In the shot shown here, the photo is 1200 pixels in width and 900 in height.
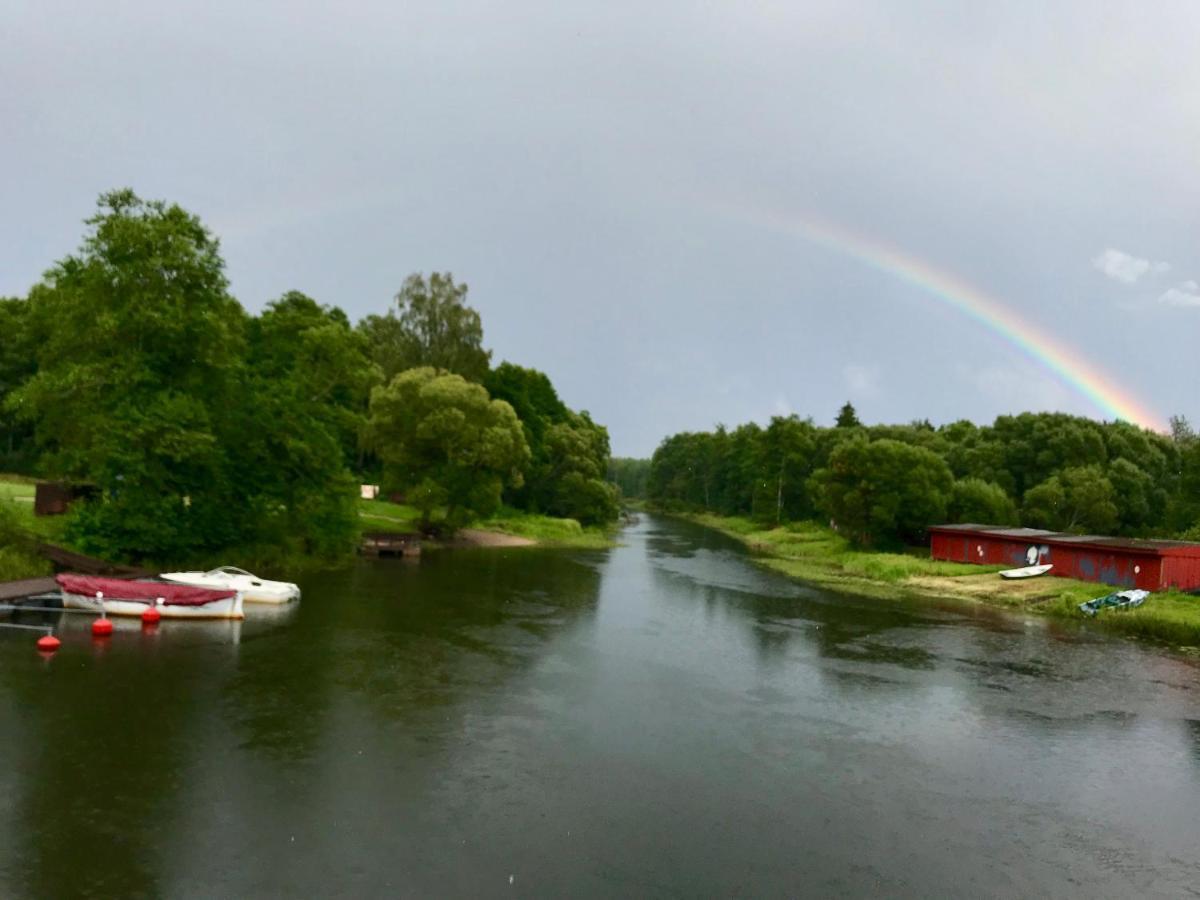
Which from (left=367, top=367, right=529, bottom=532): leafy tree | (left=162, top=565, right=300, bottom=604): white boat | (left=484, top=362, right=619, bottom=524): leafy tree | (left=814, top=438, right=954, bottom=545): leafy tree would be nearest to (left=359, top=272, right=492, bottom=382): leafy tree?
(left=484, top=362, right=619, bottom=524): leafy tree

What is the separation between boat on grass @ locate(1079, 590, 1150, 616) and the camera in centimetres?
4691

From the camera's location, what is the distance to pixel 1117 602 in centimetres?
4719

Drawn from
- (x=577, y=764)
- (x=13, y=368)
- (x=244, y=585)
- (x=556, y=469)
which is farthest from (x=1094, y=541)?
(x=13, y=368)

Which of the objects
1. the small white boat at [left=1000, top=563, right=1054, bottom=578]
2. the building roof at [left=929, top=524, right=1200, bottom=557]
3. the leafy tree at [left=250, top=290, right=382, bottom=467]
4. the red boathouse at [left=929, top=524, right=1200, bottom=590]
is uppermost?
the leafy tree at [left=250, top=290, right=382, bottom=467]

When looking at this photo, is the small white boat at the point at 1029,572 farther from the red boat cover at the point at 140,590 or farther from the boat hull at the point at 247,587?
the red boat cover at the point at 140,590

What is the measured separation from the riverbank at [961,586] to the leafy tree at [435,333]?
130ft

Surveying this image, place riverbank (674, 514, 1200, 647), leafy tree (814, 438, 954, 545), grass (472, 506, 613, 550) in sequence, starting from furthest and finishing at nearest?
grass (472, 506, 613, 550) → leafy tree (814, 438, 954, 545) → riverbank (674, 514, 1200, 647)

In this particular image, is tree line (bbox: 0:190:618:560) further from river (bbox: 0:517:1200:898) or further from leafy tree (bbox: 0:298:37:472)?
river (bbox: 0:517:1200:898)

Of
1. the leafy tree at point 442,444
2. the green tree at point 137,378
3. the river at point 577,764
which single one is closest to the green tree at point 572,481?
the leafy tree at point 442,444

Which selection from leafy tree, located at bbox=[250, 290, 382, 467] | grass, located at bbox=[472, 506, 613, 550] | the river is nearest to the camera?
the river

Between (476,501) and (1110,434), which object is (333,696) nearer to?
(476,501)

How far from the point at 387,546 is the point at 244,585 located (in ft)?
79.9

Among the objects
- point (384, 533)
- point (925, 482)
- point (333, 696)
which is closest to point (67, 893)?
point (333, 696)

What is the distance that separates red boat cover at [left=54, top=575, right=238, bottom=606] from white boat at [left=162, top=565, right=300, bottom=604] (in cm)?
218
